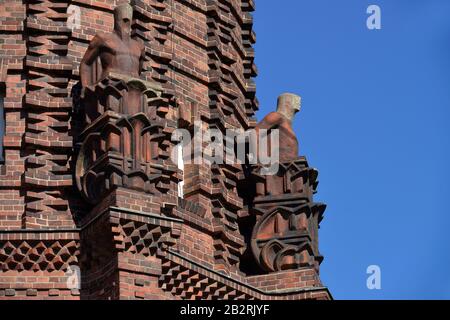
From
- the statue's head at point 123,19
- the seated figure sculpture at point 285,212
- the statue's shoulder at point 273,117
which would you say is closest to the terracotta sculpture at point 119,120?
the statue's head at point 123,19

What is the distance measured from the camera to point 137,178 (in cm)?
6444

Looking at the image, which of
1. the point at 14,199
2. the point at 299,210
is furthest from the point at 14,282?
the point at 299,210

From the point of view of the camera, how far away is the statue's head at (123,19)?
217 ft

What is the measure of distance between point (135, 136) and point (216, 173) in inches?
137

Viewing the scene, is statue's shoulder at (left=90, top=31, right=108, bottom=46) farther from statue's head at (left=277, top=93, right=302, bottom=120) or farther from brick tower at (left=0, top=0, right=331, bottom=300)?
statue's head at (left=277, top=93, right=302, bottom=120)

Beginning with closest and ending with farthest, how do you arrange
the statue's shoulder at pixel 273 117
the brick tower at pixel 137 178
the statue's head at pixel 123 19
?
the brick tower at pixel 137 178 → the statue's head at pixel 123 19 → the statue's shoulder at pixel 273 117

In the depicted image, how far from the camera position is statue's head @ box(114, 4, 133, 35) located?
217ft

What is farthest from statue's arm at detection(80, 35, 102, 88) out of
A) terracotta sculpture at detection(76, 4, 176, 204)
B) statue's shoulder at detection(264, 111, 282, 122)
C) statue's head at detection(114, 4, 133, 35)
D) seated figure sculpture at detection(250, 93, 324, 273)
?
statue's shoulder at detection(264, 111, 282, 122)

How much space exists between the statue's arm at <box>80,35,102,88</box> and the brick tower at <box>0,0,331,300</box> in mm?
55

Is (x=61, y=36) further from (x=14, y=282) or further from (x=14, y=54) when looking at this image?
(x=14, y=282)

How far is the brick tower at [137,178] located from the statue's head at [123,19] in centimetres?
58

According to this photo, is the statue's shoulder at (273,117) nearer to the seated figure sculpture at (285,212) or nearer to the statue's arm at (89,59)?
the seated figure sculpture at (285,212)

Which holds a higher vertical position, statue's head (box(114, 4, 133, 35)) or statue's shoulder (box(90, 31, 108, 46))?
statue's head (box(114, 4, 133, 35))

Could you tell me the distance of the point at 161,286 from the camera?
64750 millimetres
